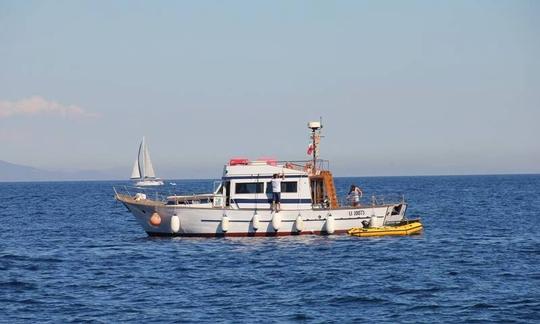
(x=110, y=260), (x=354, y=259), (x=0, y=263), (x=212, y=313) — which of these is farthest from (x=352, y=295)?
(x=0, y=263)

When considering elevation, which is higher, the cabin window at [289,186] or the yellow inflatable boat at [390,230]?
the cabin window at [289,186]

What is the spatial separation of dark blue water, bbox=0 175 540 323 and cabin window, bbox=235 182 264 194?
285 centimetres

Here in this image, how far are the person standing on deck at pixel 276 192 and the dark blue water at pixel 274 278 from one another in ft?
6.11

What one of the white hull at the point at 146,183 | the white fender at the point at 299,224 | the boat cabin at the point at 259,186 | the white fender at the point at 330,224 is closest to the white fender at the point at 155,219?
the boat cabin at the point at 259,186

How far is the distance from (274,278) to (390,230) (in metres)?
15.5

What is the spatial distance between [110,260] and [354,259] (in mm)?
11301

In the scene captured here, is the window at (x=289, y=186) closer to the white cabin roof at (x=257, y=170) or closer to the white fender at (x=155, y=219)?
the white cabin roof at (x=257, y=170)

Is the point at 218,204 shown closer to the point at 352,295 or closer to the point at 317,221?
the point at 317,221

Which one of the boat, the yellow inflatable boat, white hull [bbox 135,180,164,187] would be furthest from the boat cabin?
white hull [bbox 135,180,164,187]

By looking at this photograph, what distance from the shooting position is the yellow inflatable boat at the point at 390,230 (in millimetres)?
45000

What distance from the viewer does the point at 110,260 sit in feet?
125

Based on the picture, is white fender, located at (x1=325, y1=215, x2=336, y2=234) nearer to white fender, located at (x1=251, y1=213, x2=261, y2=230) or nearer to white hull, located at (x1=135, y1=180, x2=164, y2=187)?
white fender, located at (x1=251, y1=213, x2=261, y2=230)

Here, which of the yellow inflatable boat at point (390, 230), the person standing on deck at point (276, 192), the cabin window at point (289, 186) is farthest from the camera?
the yellow inflatable boat at point (390, 230)

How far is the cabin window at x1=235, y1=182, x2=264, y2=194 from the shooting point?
43812 millimetres
